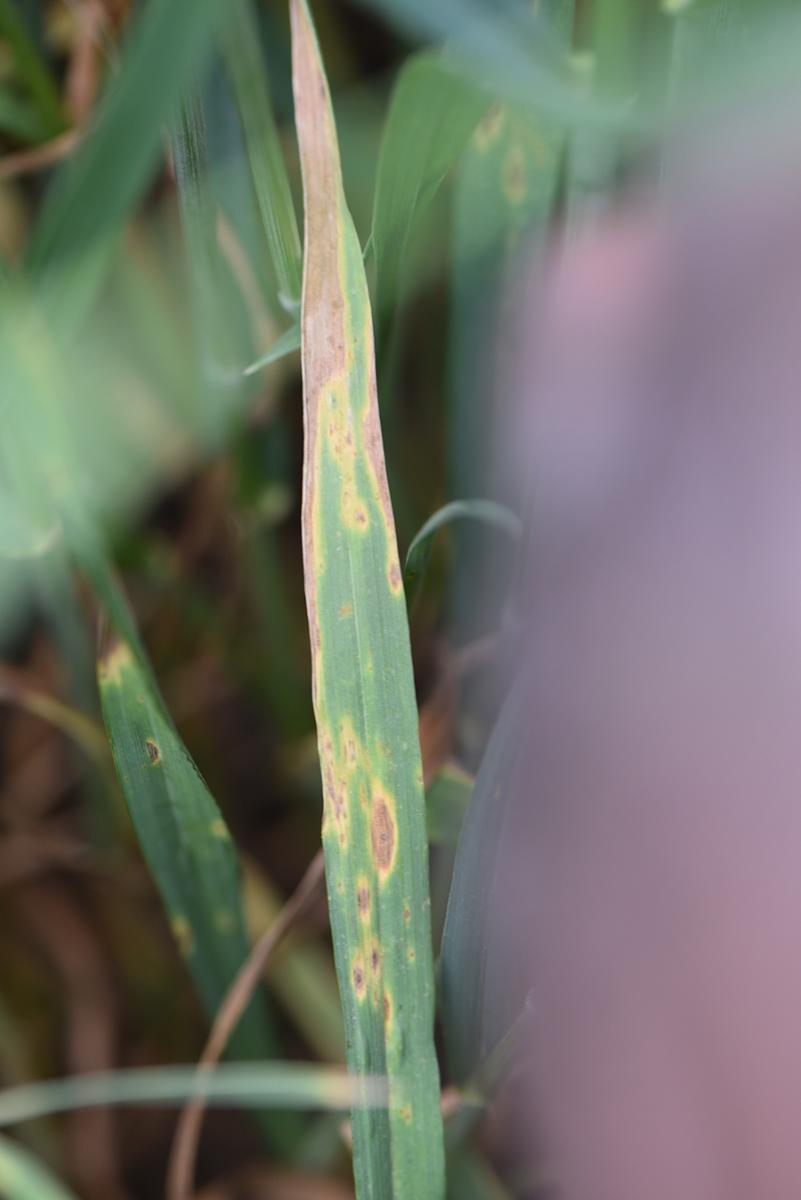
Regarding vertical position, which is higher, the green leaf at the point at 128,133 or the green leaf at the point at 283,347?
the green leaf at the point at 128,133

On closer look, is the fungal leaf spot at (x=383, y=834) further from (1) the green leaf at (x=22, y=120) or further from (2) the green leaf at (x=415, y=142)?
(1) the green leaf at (x=22, y=120)

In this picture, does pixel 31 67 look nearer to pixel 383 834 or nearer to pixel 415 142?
pixel 415 142

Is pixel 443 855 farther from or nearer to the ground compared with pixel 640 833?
nearer to the ground

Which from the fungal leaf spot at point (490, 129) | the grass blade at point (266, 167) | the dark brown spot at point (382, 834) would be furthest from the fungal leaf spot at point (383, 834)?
the fungal leaf spot at point (490, 129)

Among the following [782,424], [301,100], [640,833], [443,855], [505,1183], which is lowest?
[505,1183]

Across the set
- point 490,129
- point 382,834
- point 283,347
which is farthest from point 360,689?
point 490,129

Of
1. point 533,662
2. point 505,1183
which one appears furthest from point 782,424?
point 505,1183

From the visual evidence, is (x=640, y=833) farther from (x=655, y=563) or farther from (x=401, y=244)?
(x=401, y=244)

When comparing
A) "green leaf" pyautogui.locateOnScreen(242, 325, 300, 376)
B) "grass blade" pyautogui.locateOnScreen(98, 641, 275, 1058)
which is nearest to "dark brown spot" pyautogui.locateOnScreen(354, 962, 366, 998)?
"grass blade" pyautogui.locateOnScreen(98, 641, 275, 1058)
